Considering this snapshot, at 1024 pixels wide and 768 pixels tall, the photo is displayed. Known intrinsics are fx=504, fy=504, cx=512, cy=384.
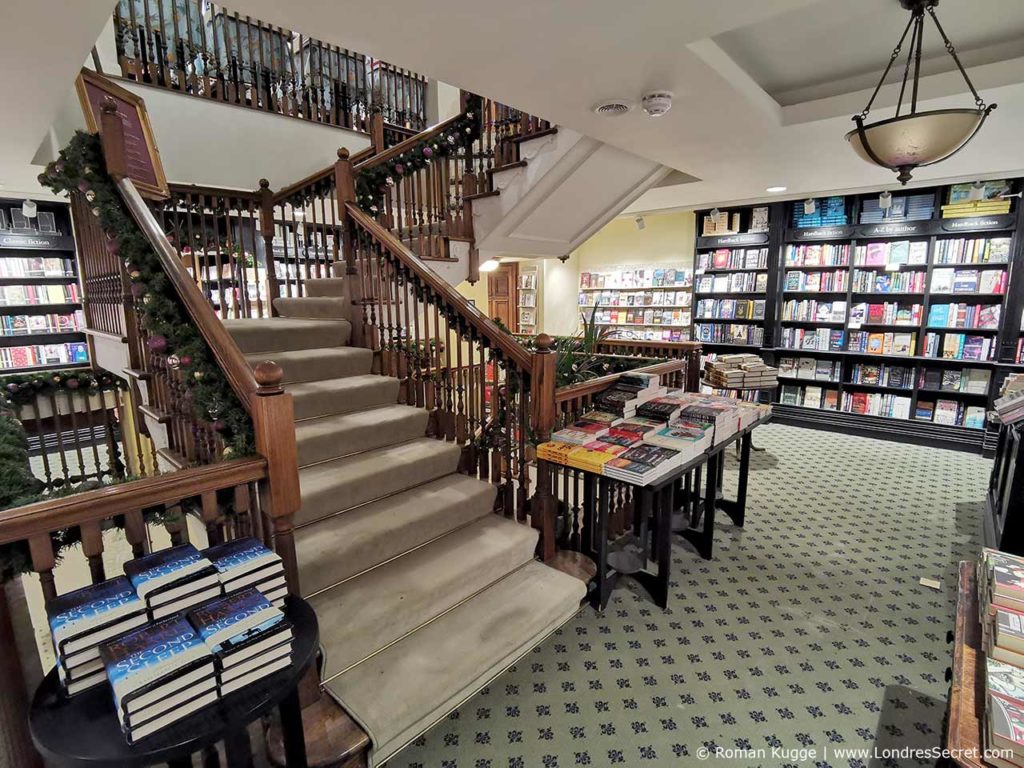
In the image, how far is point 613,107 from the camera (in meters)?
2.75

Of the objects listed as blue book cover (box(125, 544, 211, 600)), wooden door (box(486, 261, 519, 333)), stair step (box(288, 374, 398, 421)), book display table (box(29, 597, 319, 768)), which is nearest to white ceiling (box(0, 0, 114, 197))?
stair step (box(288, 374, 398, 421))

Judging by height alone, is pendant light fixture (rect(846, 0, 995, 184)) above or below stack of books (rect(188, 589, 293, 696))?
above

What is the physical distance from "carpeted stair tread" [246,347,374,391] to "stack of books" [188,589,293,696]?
190 centimetres

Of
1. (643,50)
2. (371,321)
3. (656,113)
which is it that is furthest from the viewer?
(371,321)

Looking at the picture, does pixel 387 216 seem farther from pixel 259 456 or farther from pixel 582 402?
pixel 259 456

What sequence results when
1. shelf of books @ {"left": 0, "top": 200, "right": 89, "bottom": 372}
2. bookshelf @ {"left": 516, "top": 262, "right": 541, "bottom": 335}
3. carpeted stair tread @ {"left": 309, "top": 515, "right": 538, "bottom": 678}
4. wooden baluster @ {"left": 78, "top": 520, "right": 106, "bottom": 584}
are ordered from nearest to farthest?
wooden baluster @ {"left": 78, "top": 520, "right": 106, "bottom": 584}, carpeted stair tread @ {"left": 309, "top": 515, "right": 538, "bottom": 678}, shelf of books @ {"left": 0, "top": 200, "right": 89, "bottom": 372}, bookshelf @ {"left": 516, "top": 262, "right": 541, "bottom": 335}

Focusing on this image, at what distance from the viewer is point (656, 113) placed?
270 cm

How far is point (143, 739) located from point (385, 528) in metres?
1.33

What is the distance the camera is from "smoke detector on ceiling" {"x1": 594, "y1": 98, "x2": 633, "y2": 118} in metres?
2.69

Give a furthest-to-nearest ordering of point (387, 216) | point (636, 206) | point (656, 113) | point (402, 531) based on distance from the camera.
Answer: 1. point (636, 206)
2. point (387, 216)
3. point (656, 113)
4. point (402, 531)

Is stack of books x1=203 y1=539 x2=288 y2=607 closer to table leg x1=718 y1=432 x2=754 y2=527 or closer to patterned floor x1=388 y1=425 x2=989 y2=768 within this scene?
patterned floor x1=388 y1=425 x2=989 y2=768

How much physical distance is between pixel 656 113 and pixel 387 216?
2.34m

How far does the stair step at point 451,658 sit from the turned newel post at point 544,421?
0.80 ft

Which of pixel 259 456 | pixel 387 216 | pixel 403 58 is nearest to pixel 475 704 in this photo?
pixel 259 456
